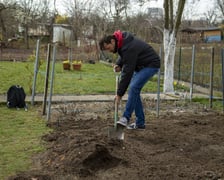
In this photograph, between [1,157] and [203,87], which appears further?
[203,87]

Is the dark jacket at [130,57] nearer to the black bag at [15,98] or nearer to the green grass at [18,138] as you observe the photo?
the green grass at [18,138]

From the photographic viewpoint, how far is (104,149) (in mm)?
4871

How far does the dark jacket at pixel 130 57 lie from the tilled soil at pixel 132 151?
0.89m

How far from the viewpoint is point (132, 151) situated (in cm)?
520

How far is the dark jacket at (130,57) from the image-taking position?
5.75m

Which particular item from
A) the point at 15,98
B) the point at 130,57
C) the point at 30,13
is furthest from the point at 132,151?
the point at 30,13

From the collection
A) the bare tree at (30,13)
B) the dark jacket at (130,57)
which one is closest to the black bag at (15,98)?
the dark jacket at (130,57)

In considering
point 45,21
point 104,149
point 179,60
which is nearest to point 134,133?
point 104,149

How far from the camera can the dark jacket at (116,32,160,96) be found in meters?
5.75

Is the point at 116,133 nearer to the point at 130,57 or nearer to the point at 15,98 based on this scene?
the point at 130,57

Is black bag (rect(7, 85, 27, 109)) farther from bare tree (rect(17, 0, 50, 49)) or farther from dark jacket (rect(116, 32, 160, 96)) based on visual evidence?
bare tree (rect(17, 0, 50, 49))

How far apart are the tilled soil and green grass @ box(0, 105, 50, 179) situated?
0.18 m

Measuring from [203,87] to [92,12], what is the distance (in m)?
22.9

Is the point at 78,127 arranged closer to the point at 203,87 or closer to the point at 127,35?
the point at 127,35
